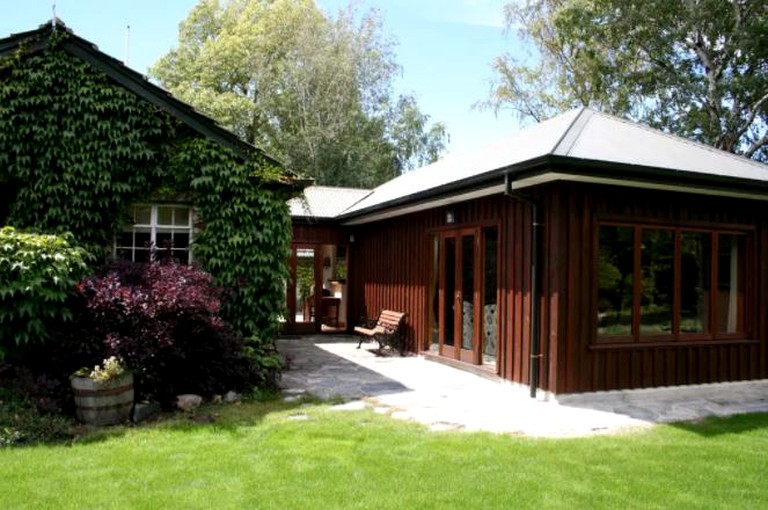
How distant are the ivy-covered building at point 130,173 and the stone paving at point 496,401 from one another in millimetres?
1425

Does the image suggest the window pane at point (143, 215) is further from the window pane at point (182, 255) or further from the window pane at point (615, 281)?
the window pane at point (615, 281)


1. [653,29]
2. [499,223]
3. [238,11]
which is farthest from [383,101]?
[499,223]

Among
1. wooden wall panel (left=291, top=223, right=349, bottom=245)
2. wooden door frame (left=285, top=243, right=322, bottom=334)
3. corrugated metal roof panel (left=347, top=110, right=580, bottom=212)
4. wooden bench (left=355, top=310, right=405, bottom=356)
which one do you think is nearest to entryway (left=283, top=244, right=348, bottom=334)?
wooden door frame (left=285, top=243, right=322, bottom=334)

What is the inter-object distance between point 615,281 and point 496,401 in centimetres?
216

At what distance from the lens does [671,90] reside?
19.5 metres

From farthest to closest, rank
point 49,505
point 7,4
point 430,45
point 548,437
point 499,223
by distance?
point 430,45, point 7,4, point 499,223, point 548,437, point 49,505

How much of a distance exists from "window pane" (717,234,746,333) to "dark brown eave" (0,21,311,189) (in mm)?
Result: 6137

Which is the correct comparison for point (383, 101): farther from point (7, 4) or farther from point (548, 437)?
point (548, 437)

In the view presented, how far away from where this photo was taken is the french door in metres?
8.90

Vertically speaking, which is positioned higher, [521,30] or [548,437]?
[521,30]

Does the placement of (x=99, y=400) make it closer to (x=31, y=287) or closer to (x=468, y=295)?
(x=31, y=287)

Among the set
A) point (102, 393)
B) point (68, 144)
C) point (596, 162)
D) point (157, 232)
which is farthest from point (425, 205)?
point (102, 393)

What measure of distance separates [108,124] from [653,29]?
685 inches

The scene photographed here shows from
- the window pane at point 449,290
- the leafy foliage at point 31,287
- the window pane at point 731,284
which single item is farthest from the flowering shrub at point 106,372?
the window pane at point 731,284
